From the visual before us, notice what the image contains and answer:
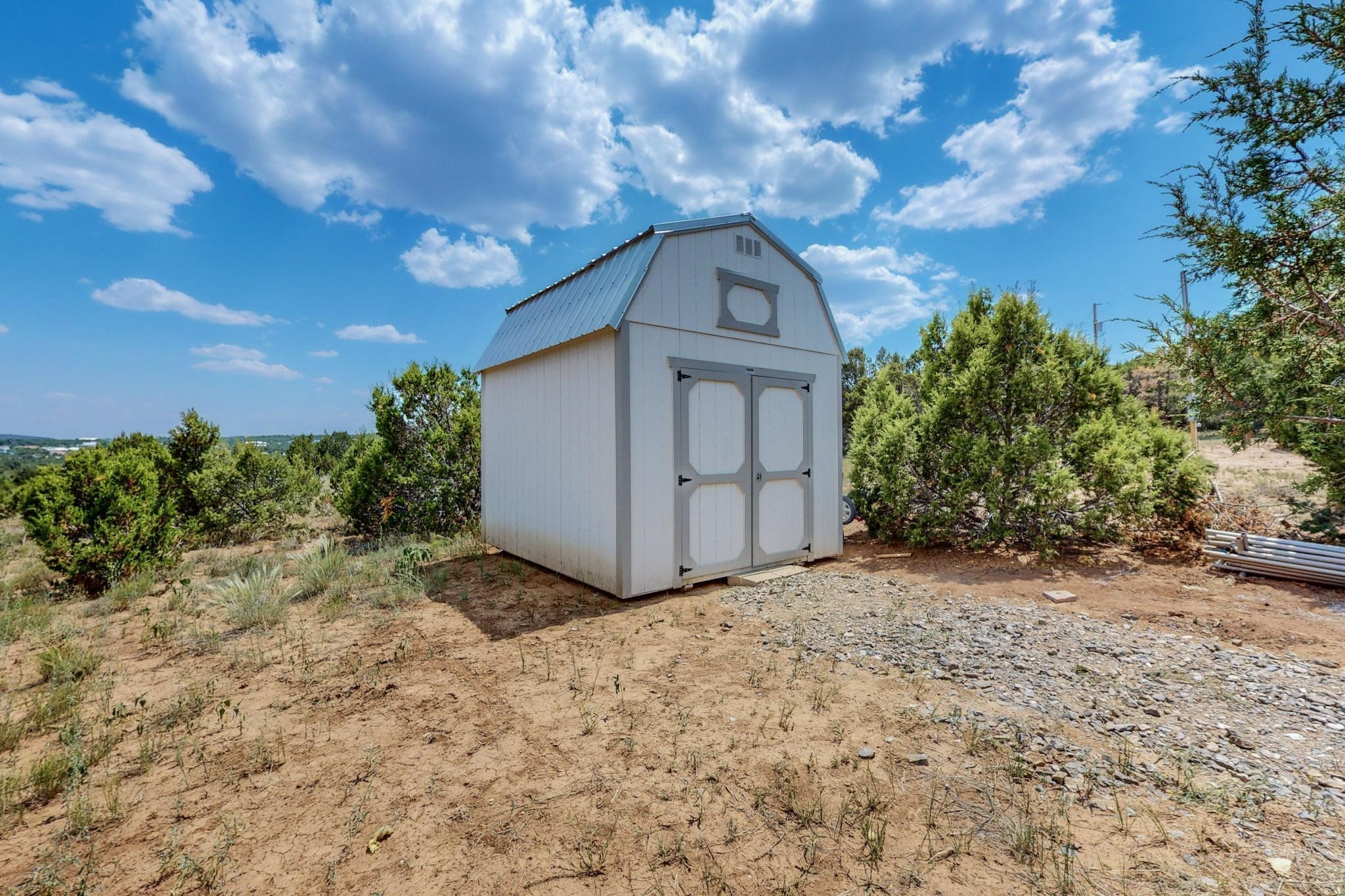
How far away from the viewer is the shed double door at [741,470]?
17.5 feet

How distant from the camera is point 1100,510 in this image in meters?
6.16

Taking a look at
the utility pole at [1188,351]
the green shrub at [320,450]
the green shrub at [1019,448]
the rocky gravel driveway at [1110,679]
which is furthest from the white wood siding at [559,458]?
the green shrub at [320,450]

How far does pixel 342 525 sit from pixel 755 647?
9438mm

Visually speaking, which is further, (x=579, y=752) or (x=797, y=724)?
(x=797, y=724)

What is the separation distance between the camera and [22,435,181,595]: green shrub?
560 centimetres

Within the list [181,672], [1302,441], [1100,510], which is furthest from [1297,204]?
[181,672]

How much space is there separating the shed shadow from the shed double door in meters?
0.78

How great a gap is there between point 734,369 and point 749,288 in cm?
99

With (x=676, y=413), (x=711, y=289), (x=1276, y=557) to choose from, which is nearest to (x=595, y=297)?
(x=711, y=289)

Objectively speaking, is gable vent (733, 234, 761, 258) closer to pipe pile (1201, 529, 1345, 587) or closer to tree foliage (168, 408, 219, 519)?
pipe pile (1201, 529, 1345, 587)

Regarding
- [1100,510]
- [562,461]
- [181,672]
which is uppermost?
[562,461]

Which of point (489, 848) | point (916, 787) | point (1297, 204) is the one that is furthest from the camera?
point (1297, 204)

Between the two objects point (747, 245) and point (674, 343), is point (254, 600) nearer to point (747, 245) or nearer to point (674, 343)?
point (674, 343)

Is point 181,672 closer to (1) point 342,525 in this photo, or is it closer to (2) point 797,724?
(2) point 797,724
